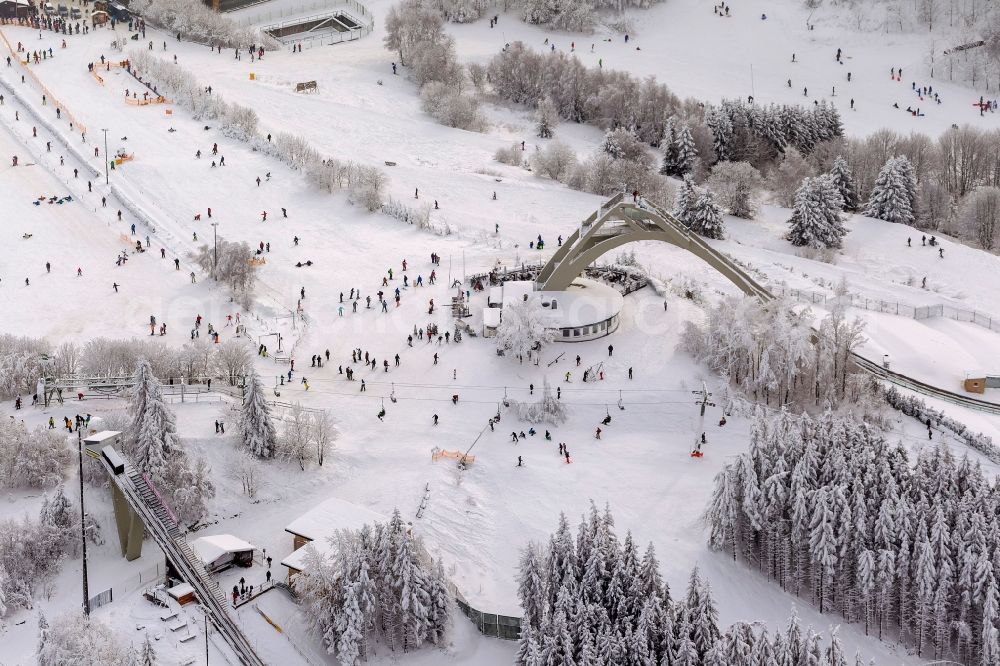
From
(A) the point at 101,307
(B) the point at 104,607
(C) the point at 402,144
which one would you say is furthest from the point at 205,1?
(B) the point at 104,607

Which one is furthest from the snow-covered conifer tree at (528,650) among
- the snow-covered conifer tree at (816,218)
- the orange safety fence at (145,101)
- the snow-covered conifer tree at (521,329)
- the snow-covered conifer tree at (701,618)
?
the orange safety fence at (145,101)

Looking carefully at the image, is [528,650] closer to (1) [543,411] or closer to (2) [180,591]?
(2) [180,591]

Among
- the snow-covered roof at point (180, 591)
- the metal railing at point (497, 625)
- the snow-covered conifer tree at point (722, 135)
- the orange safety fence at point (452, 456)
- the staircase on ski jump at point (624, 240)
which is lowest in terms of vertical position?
the metal railing at point (497, 625)

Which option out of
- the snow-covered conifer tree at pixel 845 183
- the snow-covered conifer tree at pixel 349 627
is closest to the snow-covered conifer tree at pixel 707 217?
the snow-covered conifer tree at pixel 845 183

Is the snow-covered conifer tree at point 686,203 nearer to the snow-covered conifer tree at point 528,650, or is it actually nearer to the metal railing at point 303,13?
the snow-covered conifer tree at point 528,650

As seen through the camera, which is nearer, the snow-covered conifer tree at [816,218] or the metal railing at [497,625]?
the metal railing at [497,625]

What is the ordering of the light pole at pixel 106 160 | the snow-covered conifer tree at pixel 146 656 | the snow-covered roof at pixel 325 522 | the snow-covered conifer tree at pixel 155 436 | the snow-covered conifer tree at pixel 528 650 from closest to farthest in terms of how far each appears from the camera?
the snow-covered conifer tree at pixel 146 656 < the snow-covered conifer tree at pixel 528 650 < the snow-covered roof at pixel 325 522 < the snow-covered conifer tree at pixel 155 436 < the light pole at pixel 106 160

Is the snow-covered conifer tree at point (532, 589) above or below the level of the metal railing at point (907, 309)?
below

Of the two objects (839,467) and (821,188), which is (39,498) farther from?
(821,188)

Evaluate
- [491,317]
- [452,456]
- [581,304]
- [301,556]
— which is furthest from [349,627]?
[581,304]

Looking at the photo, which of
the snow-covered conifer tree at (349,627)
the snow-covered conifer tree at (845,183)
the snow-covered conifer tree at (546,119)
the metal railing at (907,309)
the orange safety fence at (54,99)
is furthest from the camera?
the snow-covered conifer tree at (546,119)
